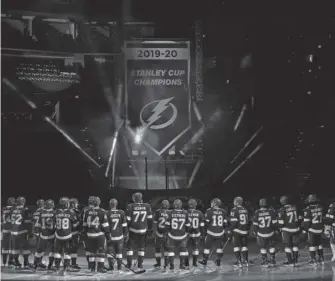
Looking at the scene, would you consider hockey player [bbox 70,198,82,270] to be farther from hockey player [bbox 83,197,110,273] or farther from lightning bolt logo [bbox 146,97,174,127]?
lightning bolt logo [bbox 146,97,174,127]

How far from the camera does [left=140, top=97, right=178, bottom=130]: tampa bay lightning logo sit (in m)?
27.1

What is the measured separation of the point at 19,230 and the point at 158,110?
495 inches

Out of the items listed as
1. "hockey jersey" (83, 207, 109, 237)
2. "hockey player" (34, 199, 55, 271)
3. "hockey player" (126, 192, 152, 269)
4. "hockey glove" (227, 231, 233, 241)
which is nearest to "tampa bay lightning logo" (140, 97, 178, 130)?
"hockey glove" (227, 231, 233, 241)

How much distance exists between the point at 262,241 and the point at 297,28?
14147 millimetres

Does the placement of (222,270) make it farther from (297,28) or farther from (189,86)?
(297,28)

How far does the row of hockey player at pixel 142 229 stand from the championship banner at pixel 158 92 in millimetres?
11596

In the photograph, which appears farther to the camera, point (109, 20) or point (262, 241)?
point (109, 20)

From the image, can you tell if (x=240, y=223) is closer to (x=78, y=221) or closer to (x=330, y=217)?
(x=330, y=217)

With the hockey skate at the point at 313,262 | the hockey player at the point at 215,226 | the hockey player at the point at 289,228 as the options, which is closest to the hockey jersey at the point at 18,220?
the hockey player at the point at 215,226

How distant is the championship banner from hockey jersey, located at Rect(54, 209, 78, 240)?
493 inches

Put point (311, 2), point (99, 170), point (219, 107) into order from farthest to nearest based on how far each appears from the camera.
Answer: point (219, 107) < point (99, 170) < point (311, 2)

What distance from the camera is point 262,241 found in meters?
15.5

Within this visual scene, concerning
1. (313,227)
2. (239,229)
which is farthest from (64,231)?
A: (313,227)

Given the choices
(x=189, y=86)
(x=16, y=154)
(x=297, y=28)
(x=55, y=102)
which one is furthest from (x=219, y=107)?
(x=16, y=154)
